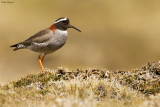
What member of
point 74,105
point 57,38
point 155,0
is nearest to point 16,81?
point 57,38

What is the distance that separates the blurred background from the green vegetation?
1273cm

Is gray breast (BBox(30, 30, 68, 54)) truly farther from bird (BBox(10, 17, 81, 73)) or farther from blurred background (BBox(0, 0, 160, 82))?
blurred background (BBox(0, 0, 160, 82))

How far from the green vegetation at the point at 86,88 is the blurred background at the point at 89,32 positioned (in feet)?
41.8

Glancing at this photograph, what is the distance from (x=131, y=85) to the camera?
1459cm

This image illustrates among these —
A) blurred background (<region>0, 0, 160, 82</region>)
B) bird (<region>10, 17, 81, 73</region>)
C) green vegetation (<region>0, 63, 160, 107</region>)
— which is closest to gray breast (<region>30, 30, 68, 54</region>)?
bird (<region>10, 17, 81, 73</region>)

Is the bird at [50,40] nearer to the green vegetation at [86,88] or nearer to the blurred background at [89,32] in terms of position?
the green vegetation at [86,88]

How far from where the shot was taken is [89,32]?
37.5 metres

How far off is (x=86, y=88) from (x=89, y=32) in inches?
954

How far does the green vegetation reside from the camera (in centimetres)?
1198

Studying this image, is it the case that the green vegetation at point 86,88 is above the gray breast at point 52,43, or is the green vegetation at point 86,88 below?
below

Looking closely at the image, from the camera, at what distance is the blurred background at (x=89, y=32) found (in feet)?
104

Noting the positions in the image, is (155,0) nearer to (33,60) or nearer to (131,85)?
(33,60)

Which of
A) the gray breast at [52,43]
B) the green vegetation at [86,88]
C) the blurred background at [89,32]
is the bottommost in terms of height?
the green vegetation at [86,88]

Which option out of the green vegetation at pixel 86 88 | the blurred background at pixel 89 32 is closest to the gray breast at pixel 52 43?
the green vegetation at pixel 86 88
